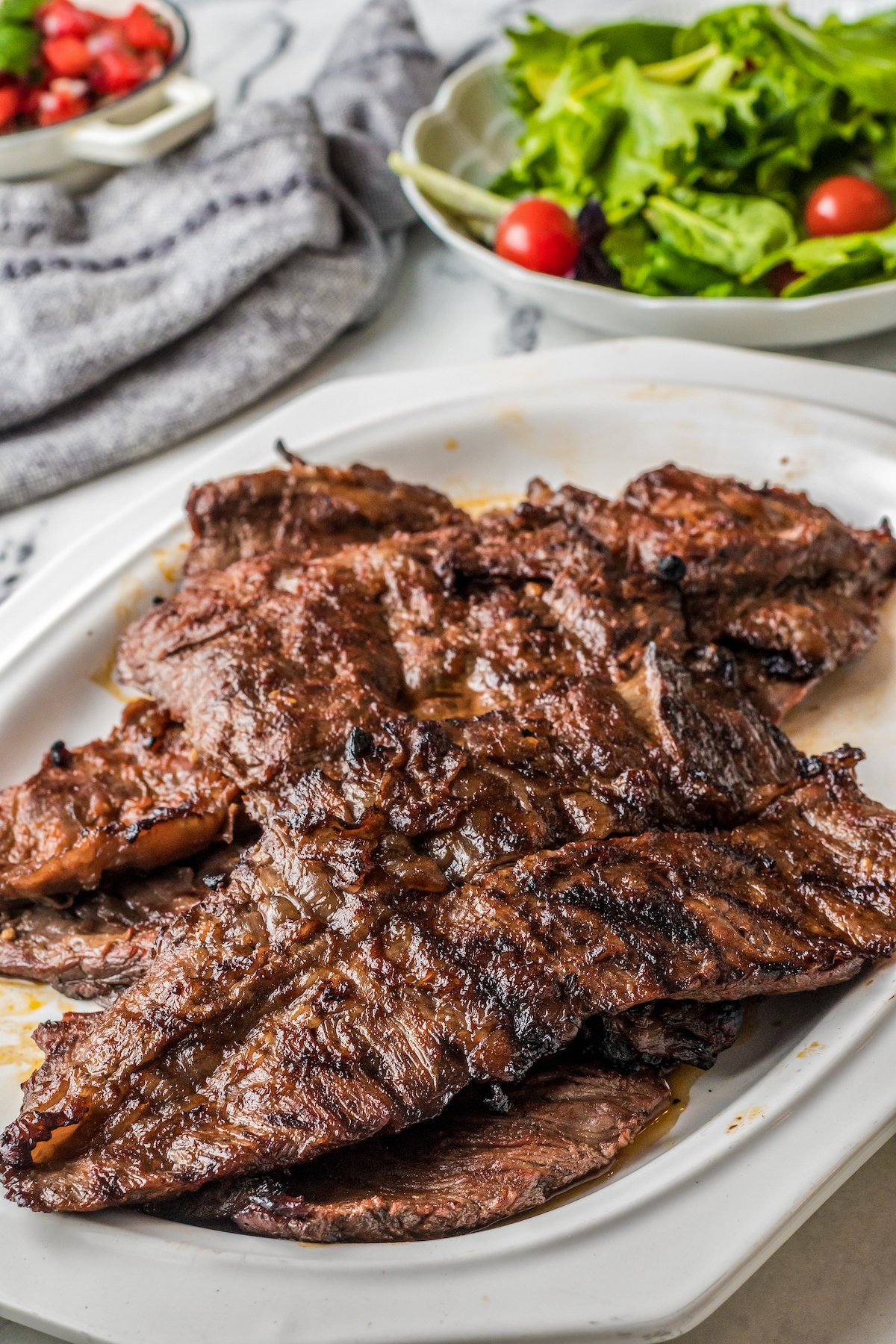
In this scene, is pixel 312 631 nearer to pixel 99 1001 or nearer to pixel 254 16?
pixel 99 1001

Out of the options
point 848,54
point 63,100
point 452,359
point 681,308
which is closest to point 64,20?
point 63,100

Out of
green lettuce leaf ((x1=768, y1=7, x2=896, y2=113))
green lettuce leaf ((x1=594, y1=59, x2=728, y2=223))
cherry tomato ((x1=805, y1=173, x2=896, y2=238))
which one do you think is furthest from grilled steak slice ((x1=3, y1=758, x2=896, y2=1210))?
green lettuce leaf ((x1=768, y1=7, x2=896, y2=113))

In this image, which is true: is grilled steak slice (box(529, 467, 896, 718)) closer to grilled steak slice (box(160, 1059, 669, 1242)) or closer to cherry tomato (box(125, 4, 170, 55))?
grilled steak slice (box(160, 1059, 669, 1242))

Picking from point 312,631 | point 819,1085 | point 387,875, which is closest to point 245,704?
point 312,631

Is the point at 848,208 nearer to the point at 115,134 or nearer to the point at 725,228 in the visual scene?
the point at 725,228

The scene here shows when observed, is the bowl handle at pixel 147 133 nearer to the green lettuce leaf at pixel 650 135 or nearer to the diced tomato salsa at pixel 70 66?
the diced tomato salsa at pixel 70 66

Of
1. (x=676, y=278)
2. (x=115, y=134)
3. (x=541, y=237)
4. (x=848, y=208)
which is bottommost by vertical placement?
(x=115, y=134)

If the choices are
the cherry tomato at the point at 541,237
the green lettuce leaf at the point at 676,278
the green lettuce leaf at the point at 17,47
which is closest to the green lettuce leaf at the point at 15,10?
the green lettuce leaf at the point at 17,47
